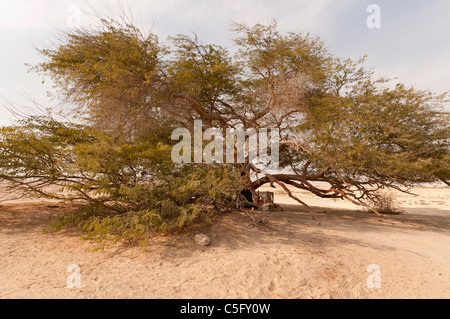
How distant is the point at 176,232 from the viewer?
19.1 ft

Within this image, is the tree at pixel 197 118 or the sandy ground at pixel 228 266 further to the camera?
the tree at pixel 197 118

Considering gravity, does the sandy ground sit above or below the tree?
below

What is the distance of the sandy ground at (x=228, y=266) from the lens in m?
3.64

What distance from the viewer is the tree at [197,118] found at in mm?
6023

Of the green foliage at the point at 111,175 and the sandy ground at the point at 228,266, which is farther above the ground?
the green foliage at the point at 111,175

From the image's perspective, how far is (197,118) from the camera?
1103cm

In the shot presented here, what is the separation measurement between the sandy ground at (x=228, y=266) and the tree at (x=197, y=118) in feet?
3.95

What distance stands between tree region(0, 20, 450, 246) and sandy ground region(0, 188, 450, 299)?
1.20 m

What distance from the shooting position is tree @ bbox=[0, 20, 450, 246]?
19.8ft

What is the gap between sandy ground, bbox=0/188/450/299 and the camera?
3.64 metres

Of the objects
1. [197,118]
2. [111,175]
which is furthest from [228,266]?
[197,118]

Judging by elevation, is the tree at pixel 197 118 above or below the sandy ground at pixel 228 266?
above

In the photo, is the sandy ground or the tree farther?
the tree
